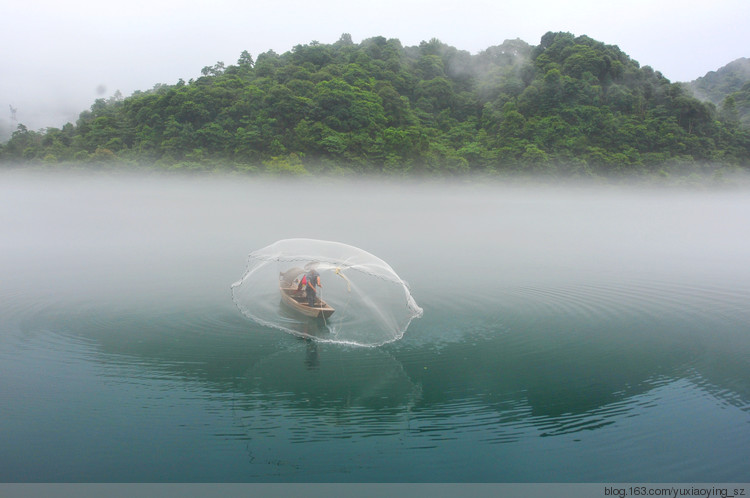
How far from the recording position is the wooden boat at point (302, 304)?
40.9ft

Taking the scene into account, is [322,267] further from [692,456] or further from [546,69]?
[546,69]

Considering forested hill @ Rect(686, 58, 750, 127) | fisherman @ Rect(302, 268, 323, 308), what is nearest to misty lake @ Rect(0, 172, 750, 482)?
fisherman @ Rect(302, 268, 323, 308)

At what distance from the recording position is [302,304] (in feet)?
42.2

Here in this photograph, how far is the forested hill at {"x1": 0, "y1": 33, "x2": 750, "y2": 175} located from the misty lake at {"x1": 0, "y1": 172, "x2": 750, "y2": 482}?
27.3 metres

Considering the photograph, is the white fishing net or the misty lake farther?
the white fishing net

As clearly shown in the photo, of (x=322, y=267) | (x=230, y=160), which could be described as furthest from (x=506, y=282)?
(x=230, y=160)

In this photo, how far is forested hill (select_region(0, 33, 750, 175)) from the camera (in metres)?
50.6

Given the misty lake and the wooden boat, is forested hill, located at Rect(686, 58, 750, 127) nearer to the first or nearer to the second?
the misty lake

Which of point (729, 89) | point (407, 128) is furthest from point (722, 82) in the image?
point (407, 128)

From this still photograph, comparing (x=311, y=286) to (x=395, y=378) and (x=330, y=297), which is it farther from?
(x=395, y=378)

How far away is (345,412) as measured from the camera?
9.01 m

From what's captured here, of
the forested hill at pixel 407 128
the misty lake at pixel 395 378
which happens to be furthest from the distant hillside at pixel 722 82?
the misty lake at pixel 395 378

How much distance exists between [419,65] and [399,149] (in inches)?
953

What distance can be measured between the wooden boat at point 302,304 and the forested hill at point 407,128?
35554 mm
